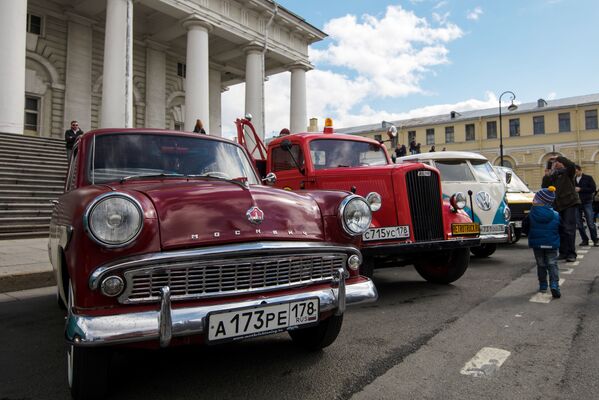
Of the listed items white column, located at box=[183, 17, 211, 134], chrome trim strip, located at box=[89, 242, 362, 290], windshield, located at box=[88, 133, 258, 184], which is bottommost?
chrome trim strip, located at box=[89, 242, 362, 290]

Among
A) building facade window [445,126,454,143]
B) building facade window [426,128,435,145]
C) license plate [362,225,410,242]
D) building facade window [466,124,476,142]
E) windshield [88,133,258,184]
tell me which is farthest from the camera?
building facade window [426,128,435,145]

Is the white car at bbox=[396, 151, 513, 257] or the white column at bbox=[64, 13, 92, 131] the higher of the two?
the white column at bbox=[64, 13, 92, 131]

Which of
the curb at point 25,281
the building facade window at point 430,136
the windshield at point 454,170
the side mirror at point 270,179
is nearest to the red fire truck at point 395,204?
the side mirror at point 270,179

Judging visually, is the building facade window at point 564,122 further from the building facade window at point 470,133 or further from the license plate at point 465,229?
the license plate at point 465,229

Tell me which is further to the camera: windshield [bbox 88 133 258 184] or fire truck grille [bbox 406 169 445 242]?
fire truck grille [bbox 406 169 445 242]

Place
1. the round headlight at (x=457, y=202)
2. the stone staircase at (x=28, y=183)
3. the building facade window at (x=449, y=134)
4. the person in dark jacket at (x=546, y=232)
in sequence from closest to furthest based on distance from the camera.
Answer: the person in dark jacket at (x=546, y=232) < the round headlight at (x=457, y=202) < the stone staircase at (x=28, y=183) < the building facade window at (x=449, y=134)

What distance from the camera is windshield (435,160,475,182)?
7.35m

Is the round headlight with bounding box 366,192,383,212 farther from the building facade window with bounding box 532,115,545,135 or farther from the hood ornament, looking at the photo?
the building facade window with bounding box 532,115,545,135

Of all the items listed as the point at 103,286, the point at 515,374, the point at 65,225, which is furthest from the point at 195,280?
the point at 515,374

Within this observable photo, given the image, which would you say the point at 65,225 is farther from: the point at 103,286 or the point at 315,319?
the point at 315,319

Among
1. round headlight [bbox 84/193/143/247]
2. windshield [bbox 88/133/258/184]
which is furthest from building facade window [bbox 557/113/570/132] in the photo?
round headlight [bbox 84/193/143/247]

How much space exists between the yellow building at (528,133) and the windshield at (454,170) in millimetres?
32100

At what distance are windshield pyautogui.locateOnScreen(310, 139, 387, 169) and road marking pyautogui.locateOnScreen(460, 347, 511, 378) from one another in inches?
118

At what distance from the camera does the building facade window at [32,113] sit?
17.9 m
